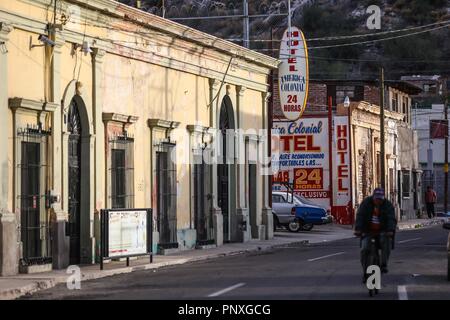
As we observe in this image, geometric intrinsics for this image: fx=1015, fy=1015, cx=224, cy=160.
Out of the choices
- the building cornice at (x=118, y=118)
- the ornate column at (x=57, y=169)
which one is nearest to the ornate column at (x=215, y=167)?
the building cornice at (x=118, y=118)

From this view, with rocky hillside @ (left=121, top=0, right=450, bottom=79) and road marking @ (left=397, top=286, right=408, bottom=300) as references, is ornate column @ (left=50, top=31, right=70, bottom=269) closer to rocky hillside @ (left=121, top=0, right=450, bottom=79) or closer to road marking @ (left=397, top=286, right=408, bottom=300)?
road marking @ (left=397, top=286, right=408, bottom=300)

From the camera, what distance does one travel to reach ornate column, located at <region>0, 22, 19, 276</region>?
21.2 metres

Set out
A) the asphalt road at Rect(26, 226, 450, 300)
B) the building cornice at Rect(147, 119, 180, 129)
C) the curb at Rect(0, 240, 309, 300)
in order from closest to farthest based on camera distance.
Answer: the asphalt road at Rect(26, 226, 450, 300) < the curb at Rect(0, 240, 309, 300) < the building cornice at Rect(147, 119, 180, 129)

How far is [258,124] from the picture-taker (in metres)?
37.7

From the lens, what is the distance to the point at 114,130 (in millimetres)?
26531

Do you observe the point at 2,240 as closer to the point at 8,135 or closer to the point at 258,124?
the point at 8,135

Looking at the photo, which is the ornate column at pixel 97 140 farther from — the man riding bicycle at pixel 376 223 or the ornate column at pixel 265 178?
the ornate column at pixel 265 178

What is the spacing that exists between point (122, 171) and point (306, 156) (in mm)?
25848

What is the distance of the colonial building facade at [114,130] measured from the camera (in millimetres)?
22312

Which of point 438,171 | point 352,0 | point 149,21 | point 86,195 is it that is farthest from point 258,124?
point 352,0

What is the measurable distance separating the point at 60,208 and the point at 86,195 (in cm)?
155

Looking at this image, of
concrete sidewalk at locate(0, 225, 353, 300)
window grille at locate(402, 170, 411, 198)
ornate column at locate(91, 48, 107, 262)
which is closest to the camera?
concrete sidewalk at locate(0, 225, 353, 300)

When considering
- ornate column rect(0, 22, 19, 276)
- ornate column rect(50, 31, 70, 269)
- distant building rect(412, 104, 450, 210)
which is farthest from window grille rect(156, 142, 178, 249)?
distant building rect(412, 104, 450, 210)

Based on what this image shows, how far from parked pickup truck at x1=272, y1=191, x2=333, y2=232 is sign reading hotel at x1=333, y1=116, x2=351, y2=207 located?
7668mm
